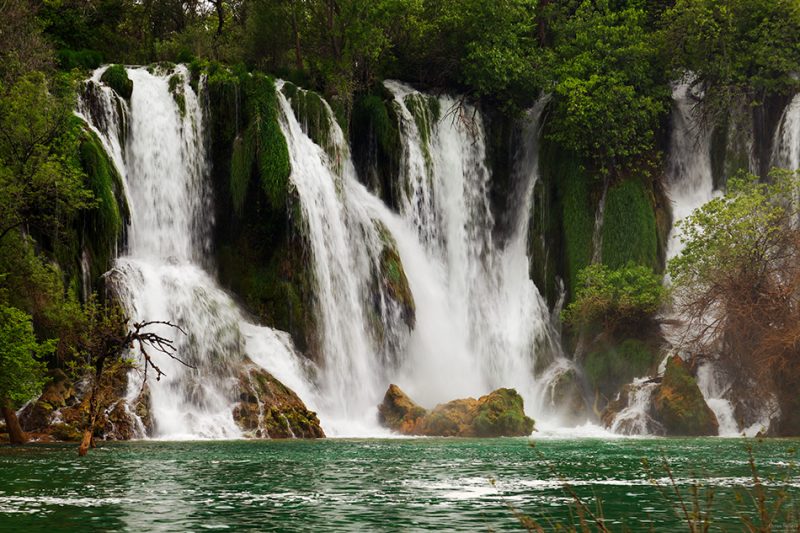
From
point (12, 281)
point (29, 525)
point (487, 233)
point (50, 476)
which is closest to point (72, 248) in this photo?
point (12, 281)

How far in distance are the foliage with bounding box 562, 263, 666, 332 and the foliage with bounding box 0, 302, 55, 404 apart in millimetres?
23512

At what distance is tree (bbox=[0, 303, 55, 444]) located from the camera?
2519 cm

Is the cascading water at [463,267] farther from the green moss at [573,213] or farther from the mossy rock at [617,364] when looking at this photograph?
the mossy rock at [617,364]

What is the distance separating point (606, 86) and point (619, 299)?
11.1m

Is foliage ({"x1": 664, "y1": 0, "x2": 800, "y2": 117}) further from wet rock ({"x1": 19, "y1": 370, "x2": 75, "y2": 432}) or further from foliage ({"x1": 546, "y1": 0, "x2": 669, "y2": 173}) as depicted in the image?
wet rock ({"x1": 19, "y1": 370, "x2": 75, "y2": 432})

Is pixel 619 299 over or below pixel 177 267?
below

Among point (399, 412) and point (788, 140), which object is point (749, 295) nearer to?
point (399, 412)

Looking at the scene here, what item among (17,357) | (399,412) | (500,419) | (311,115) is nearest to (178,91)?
(311,115)

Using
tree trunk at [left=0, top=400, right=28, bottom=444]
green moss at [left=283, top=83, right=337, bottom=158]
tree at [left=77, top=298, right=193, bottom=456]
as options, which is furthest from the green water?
green moss at [left=283, top=83, right=337, bottom=158]

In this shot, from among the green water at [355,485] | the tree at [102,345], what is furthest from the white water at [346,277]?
the green water at [355,485]

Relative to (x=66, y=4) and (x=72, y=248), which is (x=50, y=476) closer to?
(x=72, y=248)

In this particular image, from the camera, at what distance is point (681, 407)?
36.2 m

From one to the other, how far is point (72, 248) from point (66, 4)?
65.8 feet

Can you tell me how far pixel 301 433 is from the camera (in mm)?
33656
